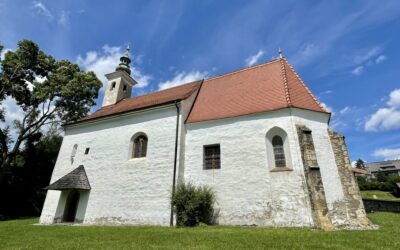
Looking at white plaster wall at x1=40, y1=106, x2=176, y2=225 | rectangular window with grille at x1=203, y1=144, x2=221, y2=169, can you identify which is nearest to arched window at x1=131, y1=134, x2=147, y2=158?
white plaster wall at x1=40, y1=106, x2=176, y2=225

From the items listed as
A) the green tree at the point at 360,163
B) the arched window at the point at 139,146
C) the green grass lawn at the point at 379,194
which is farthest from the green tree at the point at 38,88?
the green tree at the point at 360,163

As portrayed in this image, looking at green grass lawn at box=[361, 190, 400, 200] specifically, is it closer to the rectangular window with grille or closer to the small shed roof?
the rectangular window with grille

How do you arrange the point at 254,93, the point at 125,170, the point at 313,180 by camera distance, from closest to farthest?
the point at 313,180 < the point at 254,93 < the point at 125,170

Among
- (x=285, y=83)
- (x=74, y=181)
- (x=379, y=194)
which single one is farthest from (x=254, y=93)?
(x=379, y=194)

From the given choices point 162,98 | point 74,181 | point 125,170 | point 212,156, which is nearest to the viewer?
point 212,156

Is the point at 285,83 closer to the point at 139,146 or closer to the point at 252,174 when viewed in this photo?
the point at 252,174

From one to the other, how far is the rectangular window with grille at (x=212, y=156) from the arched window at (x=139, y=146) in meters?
3.70

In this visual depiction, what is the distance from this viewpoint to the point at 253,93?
12797mm

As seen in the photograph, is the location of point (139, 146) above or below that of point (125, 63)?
below

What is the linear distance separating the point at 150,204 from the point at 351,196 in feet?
30.0

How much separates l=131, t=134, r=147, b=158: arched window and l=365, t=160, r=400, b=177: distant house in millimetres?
73225

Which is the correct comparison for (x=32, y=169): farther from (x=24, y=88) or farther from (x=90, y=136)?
(x=90, y=136)

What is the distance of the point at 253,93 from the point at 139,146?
7.30m

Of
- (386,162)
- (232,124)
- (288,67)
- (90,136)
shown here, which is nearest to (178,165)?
(232,124)
